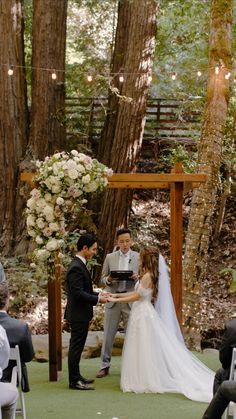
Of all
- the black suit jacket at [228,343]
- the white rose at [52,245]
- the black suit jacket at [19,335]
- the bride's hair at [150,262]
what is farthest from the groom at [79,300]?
the black suit jacket at [228,343]

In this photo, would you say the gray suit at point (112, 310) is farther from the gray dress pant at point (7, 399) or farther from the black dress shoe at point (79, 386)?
the gray dress pant at point (7, 399)

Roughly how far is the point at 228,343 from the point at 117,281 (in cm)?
263

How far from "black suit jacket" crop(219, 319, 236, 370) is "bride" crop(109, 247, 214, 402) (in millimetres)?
1529

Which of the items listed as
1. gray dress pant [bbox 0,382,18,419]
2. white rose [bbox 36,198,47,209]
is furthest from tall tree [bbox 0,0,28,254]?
gray dress pant [bbox 0,382,18,419]

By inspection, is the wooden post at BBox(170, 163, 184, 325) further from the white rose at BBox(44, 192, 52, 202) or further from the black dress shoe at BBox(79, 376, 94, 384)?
the white rose at BBox(44, 192, 52, 202)

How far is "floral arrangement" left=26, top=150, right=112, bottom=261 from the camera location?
25.0ft

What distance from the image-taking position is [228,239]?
1597 cm

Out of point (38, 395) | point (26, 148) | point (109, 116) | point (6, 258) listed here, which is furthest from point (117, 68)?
point (38, 395)

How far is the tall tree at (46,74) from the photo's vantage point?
1341cm

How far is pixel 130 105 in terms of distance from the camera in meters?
12.9

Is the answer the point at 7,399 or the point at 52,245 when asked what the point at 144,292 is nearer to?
the point at 52,245

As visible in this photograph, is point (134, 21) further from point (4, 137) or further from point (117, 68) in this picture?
point (4, 137)

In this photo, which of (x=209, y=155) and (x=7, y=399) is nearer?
(x=7, y=399)

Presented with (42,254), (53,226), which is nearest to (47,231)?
(53,226)
